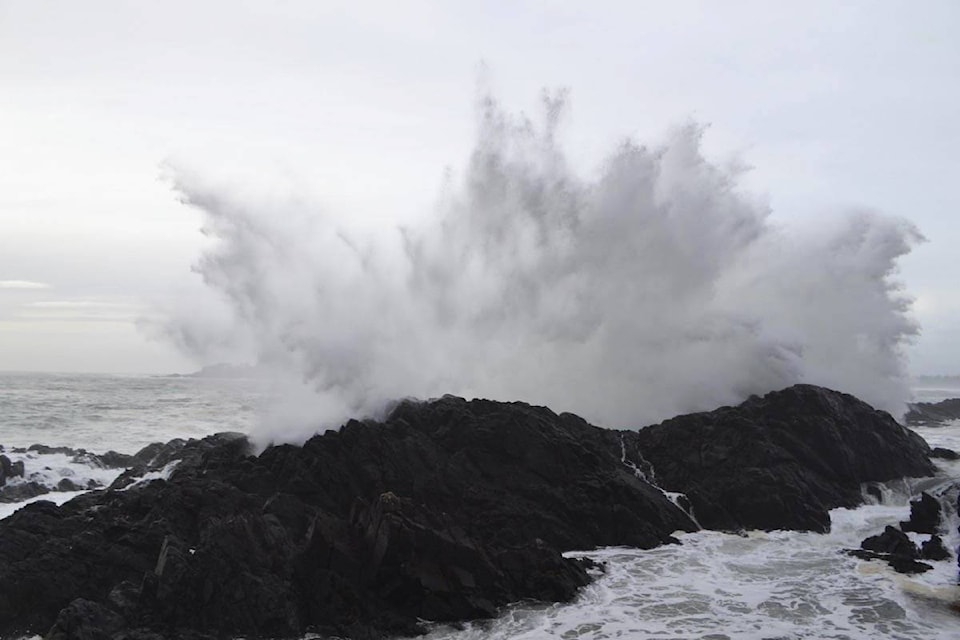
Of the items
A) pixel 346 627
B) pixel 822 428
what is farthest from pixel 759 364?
pixel 346 627

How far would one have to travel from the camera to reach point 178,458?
85.6ft

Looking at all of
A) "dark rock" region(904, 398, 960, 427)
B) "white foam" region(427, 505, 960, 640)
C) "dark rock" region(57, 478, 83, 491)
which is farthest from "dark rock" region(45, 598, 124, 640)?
"dark rock" region(904, 398, 960, 427)

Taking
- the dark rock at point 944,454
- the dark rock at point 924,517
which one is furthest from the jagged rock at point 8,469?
the dark rock at point 944,454

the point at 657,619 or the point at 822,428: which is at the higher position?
the point at 822,428

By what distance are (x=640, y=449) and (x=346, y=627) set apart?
13.7 m

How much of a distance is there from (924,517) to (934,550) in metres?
2.60

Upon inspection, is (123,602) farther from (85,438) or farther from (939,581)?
(85,438)

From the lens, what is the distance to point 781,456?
22.1 metres

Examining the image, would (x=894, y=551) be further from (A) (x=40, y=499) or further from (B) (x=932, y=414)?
(B) (x=932, y=414)

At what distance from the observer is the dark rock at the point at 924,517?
19.2 metres

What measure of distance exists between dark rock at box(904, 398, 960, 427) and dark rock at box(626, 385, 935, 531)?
17.2 meters

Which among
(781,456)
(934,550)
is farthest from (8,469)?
(934,550)

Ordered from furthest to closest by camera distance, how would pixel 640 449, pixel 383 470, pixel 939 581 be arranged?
pixel 640 449
pixel 383 470
pixel 939 581

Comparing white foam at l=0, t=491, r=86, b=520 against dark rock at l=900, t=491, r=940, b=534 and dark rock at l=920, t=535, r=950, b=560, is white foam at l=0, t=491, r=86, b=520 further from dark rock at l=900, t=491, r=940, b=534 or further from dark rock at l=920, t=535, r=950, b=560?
dark rock at l=900, t=491, r=940, b=534
